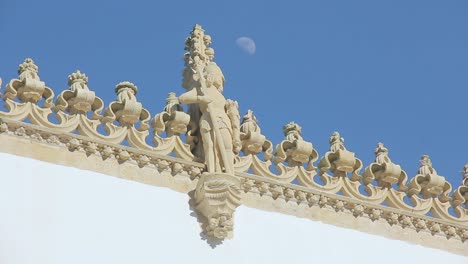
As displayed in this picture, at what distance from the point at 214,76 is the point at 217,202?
78.2 inches

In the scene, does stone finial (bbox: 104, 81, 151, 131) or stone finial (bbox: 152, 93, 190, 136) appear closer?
stone finial (bbox: 104, 81, 151, 131)

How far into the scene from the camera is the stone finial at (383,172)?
65.7 feet

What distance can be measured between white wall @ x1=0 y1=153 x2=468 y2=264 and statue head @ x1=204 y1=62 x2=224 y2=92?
1760 mm

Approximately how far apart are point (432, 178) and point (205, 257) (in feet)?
13.0

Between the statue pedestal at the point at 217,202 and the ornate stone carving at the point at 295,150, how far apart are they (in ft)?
4.34

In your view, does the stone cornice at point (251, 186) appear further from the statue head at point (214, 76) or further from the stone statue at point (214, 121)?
the statue head at point (214, 76)

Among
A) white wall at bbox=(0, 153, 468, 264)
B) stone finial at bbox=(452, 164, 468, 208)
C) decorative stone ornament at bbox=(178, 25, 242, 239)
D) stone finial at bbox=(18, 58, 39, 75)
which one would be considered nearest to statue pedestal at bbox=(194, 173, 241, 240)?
decorative stone ornament at bbox=(178, 25, 242, 239)

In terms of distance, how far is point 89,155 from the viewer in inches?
717

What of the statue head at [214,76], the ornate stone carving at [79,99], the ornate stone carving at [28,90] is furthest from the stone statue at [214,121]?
the ornate stone carving at [28,90]

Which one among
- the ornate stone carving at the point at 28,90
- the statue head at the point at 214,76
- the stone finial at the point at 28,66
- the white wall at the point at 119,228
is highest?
the statue head at the point at 214,76

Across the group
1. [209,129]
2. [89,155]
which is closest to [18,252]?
[89,155]

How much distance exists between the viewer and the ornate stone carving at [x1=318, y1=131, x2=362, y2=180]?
1981cm

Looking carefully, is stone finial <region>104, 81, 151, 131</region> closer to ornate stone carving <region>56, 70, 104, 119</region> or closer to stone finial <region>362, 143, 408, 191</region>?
ornate stone carving <region>56, 70, 104, 119</region>

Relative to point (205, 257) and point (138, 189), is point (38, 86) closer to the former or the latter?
point (138, 189)
